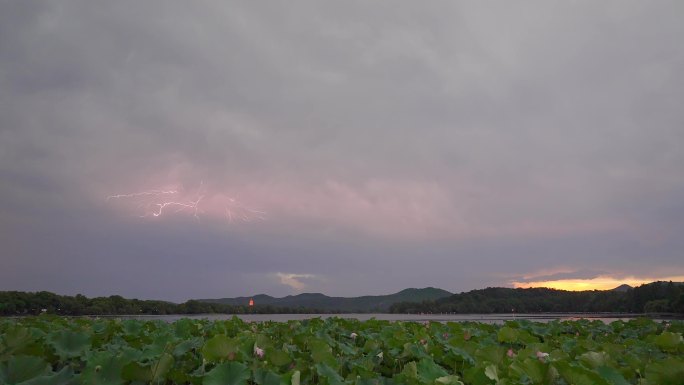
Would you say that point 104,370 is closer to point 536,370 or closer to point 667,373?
point 536,370

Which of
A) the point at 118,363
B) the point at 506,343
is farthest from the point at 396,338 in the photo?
the point at 118,363

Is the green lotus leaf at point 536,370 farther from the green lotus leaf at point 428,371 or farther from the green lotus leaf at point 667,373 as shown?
the green lotus leaf at point 667,373

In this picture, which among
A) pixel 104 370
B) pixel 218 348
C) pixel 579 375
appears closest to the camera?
pixel 579 375

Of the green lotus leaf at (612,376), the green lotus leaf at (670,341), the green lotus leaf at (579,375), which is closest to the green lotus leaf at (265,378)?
the green lotus leaf at (579,375)

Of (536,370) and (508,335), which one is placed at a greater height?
(508,335)

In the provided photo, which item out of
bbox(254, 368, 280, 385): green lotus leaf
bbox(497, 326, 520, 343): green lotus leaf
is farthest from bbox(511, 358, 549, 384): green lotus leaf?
bbox(497, 326, 520, 343): green lotus leaf

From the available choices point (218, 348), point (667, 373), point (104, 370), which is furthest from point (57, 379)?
point (667, 373)

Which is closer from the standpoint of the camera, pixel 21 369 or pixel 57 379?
→ pixel 57 379

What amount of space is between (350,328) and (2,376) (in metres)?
7.11

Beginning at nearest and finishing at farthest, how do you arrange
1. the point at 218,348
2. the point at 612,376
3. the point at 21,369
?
the point at 21,369 → the point at 612,376 → the point at 218,348

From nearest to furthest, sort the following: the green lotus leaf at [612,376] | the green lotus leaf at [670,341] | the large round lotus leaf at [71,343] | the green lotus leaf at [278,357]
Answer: the green lotus leaf at [612,376]
the green lotus leaf at [278,357]
the large round lotus leaf at [71,343]
the green lotus leaf at [670,341]

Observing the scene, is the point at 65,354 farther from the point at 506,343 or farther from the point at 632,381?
the point at 506,343

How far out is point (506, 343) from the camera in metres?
7.29

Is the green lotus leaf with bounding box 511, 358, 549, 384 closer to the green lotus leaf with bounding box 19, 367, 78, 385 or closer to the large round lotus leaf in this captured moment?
the green lotus leaf with bounding box 19, 367, 78, 385
